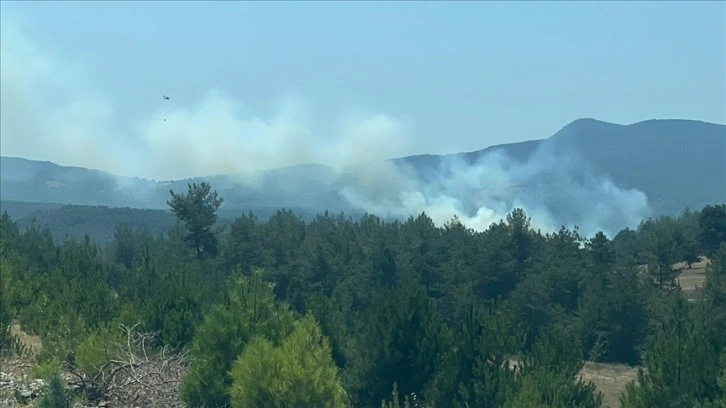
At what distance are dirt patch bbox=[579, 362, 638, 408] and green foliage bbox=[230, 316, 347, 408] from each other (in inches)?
385

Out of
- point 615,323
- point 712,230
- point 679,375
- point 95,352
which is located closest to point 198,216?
point 615,323

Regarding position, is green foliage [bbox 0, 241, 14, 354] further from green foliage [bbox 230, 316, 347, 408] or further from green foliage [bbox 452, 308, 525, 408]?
green foliage [bbox 452, 308, 525, 408]

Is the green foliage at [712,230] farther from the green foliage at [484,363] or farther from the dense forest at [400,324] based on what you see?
the green foliage at [484,363]

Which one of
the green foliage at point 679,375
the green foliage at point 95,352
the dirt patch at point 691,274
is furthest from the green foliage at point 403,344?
the dirt patch at point 691,274

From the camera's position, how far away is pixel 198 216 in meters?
54.4

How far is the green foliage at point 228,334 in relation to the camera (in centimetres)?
1955

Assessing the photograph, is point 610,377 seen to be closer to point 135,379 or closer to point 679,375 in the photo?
point 679,375

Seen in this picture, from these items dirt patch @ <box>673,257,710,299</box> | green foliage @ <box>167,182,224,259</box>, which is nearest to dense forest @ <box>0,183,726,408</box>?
dirt patch @ <box>673,257,710,299</box>

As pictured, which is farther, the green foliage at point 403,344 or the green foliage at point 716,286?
the green foliage at point 716,286

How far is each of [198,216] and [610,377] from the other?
28584 millimetres

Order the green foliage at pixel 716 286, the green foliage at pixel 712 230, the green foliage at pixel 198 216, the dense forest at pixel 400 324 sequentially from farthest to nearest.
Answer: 1. the green foliage at pixel 198 216
2. the green foliage at pixel 712 230
3. the green foliage at pixel 716 286
4. the dense forest at pixel 400 324

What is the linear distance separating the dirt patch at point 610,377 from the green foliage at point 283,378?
977cm

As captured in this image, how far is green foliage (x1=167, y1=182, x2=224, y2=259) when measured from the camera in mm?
54375

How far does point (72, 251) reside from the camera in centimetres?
4731
